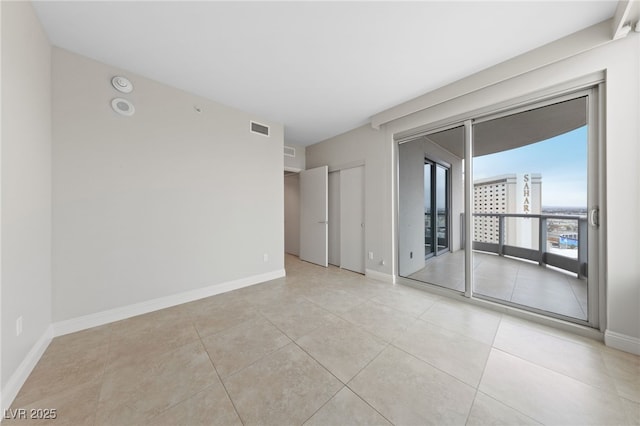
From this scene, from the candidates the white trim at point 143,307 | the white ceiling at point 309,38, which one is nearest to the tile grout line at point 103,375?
the white trim at point 143,307

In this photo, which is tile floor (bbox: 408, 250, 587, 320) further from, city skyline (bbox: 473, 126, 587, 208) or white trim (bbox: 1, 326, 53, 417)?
white trim (bbox: 1, 326, 53, 417)

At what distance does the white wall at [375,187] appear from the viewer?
331 cm

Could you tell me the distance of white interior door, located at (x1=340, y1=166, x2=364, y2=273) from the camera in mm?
3773

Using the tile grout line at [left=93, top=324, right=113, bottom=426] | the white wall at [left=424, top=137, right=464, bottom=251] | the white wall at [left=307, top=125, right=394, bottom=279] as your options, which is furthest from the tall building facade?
the tile grout line at [left=93, top=324, right=113, bottom=426]

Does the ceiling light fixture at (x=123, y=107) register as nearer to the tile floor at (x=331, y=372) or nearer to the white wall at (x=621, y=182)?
the tile floor at (x=331, y=372)

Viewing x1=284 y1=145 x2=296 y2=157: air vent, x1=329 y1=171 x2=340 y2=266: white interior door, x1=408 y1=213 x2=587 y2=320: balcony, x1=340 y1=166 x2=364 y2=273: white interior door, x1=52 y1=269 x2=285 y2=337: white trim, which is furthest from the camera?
x1=284 y1=145 x2=296 y2=157: air vent

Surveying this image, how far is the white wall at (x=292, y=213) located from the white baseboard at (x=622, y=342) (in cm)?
462

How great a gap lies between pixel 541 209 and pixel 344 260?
9.71 ft

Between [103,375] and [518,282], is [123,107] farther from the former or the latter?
[518,282]

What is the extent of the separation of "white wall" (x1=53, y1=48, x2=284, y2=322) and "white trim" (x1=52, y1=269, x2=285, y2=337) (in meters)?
0.05

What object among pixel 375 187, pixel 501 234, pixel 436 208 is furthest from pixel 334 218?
pixel 501 234

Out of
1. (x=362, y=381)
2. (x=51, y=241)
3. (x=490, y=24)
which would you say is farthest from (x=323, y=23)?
(x=51, y=241)

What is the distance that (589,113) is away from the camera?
6.04 ft

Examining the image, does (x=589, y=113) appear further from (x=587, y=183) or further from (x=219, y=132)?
(x=219, y=132)
